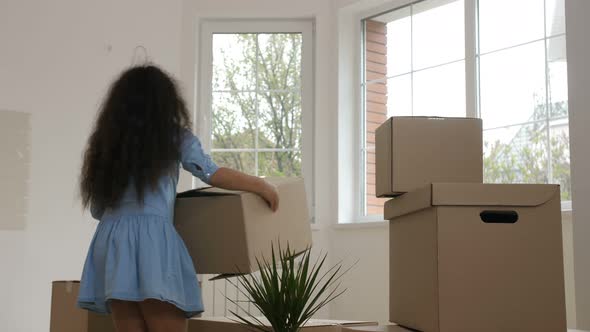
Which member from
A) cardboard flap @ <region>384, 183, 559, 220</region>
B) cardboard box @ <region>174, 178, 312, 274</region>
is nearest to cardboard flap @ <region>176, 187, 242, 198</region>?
cardboard box @ <region>174, 178, 312, 274</region>

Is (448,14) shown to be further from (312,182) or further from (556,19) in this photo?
(312,182)

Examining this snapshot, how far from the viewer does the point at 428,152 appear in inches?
81.2

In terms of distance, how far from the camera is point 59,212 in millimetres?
4008

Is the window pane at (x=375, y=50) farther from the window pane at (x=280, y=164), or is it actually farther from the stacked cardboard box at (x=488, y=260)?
the stacked cardboard box at (x=488, y=260)

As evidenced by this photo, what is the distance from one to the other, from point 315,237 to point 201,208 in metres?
2.08

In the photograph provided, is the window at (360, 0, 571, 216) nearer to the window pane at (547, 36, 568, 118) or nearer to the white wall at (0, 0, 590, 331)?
the window pane at (547, 36, 568, 118)

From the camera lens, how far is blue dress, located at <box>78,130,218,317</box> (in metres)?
2.03

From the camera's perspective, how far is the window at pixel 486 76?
133 inches

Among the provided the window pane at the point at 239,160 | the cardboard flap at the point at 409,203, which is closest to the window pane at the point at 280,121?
the window pane at the point at 239,160

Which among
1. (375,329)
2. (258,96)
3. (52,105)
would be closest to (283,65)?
(258,96)

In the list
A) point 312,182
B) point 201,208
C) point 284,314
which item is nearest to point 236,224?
point 201,208

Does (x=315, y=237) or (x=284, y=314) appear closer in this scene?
(x=284, y=314)

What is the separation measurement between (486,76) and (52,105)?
234 cm

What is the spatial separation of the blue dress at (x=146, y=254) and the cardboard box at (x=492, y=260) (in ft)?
2.30
